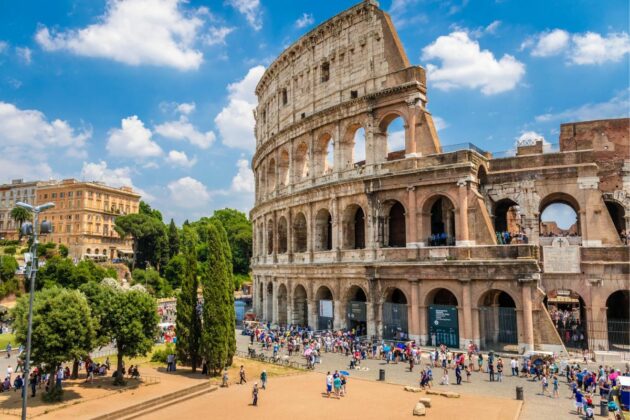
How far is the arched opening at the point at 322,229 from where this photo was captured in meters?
34.1

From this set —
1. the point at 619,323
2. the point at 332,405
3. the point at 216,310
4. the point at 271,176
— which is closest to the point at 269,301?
the point at 271,176

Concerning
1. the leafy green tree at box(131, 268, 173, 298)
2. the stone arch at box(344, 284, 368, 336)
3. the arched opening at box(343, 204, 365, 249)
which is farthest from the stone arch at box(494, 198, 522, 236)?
the leafy green tree at box(131, 268, 173, 298)

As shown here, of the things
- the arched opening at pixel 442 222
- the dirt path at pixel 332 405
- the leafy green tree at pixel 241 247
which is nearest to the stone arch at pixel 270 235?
the arched opening at pixel 442 222

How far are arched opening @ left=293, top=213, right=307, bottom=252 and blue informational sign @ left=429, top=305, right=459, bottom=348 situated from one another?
12637mm

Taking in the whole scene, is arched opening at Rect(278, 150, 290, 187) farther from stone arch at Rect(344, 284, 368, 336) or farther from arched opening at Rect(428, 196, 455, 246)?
arched opening at Rect(428, 196, 455, 246)

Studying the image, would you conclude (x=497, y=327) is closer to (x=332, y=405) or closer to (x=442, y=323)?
(x=442, y=323)

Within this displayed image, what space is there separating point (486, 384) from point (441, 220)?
12346 millimetres

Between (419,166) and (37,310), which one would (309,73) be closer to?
(419,166)

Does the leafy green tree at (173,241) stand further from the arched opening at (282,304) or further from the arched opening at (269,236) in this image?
the arched opening at (282,304)

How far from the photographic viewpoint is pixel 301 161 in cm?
3744

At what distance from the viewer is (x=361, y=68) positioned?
32312mm

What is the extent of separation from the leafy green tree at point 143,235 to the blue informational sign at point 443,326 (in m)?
64.7

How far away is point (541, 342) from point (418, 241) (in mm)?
8479

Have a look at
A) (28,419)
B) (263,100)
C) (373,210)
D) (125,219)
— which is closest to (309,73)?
(263,100)
